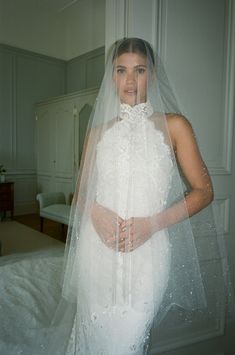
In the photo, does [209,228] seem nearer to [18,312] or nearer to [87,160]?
[87,160]

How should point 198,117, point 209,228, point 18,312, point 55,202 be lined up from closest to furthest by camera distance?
point 209,228 → point 198,117 → point 18,312 → point 55,202

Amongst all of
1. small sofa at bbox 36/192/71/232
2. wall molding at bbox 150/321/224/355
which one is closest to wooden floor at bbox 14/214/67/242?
small sofa at bbox 36/192/71/232

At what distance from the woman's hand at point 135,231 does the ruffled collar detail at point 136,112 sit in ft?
0.90

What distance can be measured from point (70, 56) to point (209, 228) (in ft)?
5.77

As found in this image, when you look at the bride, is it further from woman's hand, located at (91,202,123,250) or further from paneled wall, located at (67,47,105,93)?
paneled wall, located at (67,47,105,93)

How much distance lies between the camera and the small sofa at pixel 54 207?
1.75 m

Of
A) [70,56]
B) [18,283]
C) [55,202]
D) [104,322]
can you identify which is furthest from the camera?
[70,56]

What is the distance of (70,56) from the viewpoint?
87.6 inches

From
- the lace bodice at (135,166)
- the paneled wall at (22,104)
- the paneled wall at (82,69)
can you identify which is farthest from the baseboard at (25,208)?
the lace bodice at (135,166)

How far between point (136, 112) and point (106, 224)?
322mm

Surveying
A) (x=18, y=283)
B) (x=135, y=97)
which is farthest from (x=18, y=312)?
(x=135, y=97)

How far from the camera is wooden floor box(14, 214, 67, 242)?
180 cm

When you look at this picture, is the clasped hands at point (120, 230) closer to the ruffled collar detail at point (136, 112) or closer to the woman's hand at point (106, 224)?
the woman's hand at point (106, 224)

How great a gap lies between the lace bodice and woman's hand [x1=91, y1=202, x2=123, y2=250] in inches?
Answer: 0.7
